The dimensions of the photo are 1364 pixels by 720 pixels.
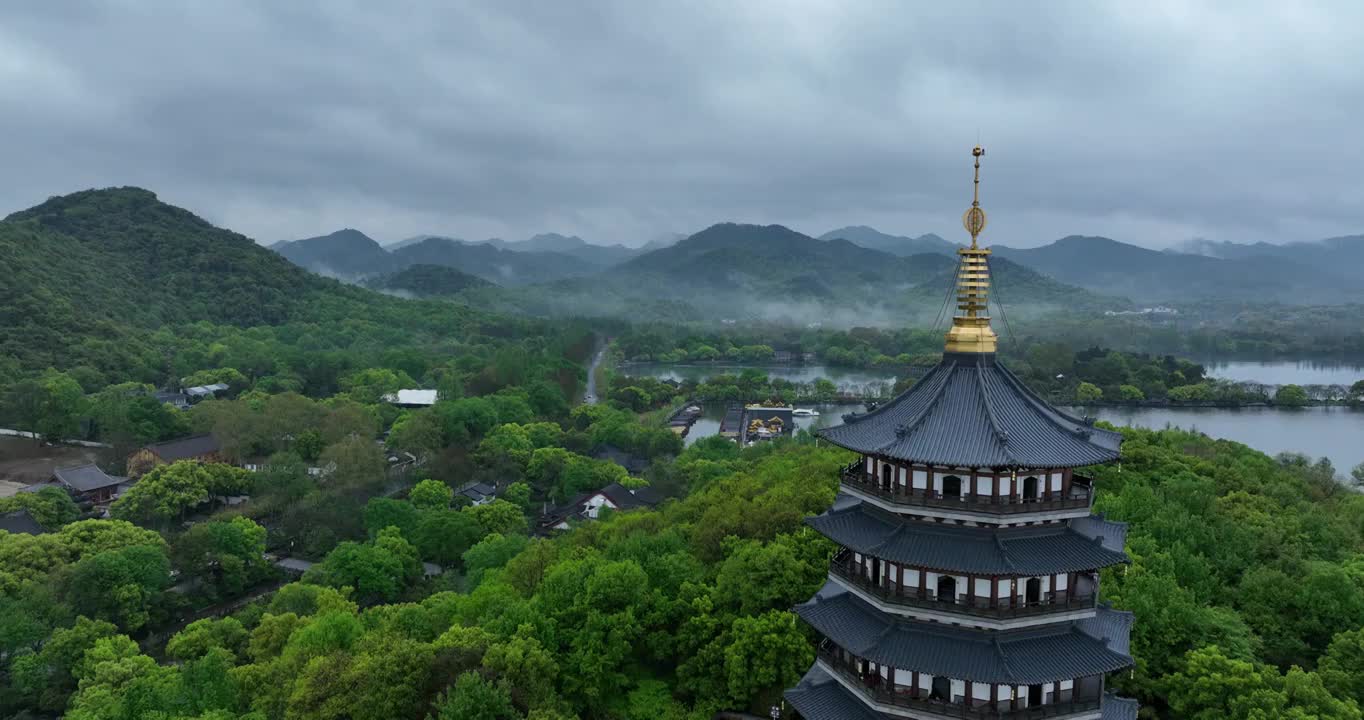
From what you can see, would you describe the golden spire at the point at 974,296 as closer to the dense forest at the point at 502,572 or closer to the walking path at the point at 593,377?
the dense forest at the point at 502,572

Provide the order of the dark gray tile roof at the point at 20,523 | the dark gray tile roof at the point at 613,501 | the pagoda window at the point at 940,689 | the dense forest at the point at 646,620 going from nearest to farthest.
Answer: the pagoda window at the point at 940,689
the dense forest at the point at 646,620
the dark gray tile roof at the point at 20,523
the dark gray tile roof at the point at 613,501

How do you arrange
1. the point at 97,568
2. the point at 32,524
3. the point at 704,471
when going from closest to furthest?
1. the point at 97,568
2. the point at 32,524
3. the point at 704,471

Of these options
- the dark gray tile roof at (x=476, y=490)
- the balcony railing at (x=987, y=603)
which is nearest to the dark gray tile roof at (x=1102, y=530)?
the balcony railing at (x=987, y=603)

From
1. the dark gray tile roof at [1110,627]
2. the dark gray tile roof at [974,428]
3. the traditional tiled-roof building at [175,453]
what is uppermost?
the dark gray tile roof at [974,428]

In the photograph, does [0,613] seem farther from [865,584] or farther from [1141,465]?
[1141,465]

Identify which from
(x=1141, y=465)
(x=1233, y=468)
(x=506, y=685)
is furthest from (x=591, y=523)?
(x=1233, y=468)
